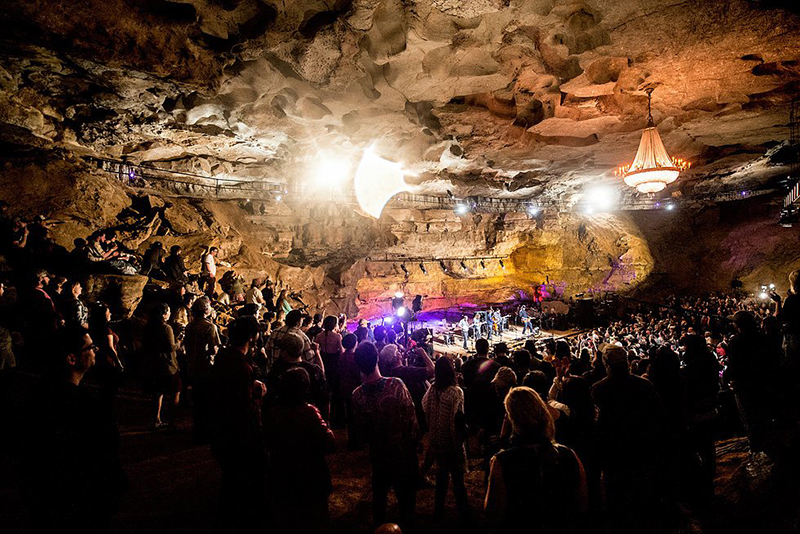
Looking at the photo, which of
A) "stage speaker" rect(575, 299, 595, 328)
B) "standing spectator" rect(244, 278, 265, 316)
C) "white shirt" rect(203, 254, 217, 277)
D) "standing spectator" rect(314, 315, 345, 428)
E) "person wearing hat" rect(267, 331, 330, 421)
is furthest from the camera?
"stage speaker" rect(575, 299, 595, 328)

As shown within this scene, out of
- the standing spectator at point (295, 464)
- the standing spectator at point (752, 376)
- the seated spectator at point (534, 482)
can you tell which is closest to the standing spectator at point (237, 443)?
the standing spectator at point (295, 464)

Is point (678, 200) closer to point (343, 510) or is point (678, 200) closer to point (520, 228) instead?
point (520, 228)

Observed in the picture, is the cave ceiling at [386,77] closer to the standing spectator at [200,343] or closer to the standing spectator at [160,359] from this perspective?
the standing spectator at [160,359]

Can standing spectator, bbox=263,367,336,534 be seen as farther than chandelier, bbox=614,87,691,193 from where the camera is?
No

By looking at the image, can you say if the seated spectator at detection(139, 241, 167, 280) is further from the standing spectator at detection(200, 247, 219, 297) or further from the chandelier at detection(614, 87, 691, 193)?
the chandelier at detection(614, 87, 691, 193)

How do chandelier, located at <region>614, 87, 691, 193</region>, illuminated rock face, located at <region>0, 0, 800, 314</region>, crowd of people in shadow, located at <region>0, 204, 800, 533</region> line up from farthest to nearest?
chandelier, located at <region>614, 87, 691, 193</region> < illuminated rock face, located at <region>0, 0, 800, 314</region> < crowd of people in shadow, located at <region>0, 204, 800, 533</region>

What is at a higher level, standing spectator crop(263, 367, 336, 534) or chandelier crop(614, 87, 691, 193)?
chandelier crop(614, 87, 691, 193)

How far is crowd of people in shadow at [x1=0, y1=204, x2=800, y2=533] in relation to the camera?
6.07 ft

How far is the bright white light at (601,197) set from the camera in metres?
16.7

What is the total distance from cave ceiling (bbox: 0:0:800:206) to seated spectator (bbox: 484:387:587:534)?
530 centimetres

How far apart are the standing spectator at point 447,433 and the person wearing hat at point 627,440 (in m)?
1.10

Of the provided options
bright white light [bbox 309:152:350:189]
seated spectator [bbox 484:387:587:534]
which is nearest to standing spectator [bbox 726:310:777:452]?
seated spectator [bbox 484:387:587:534]

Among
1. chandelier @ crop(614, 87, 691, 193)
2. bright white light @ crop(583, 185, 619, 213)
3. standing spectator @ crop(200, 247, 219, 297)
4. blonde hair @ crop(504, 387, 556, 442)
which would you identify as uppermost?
bright white light @ crop(583, 185, 619, 213)

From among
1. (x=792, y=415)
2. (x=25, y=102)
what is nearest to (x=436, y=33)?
(x=792, y=415)
